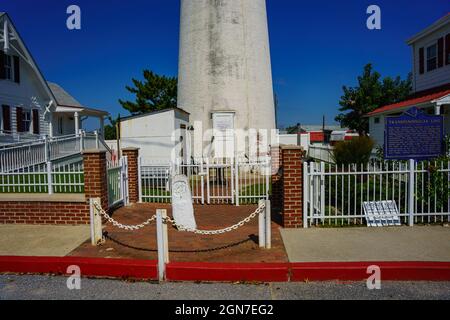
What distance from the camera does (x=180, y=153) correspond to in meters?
15.3

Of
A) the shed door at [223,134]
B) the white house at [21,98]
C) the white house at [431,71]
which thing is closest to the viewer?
the white house at [431,71]

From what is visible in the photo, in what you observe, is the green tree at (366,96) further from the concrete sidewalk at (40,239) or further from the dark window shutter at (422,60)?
the concrete sidewalk at (40,239)

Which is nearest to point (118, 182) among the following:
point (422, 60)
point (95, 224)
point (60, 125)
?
point (95, 224)

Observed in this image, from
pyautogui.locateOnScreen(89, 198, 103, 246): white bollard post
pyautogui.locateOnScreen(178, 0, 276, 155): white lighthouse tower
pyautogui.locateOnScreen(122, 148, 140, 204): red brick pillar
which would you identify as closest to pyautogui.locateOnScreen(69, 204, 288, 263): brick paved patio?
pyautogui.locateOnScreen(89, 198, 103, 246): white bollard post

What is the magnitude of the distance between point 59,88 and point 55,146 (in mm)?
13272

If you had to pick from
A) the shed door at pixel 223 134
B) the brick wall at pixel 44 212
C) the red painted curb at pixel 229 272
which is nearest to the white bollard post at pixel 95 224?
the brick wall at pixel 44 212

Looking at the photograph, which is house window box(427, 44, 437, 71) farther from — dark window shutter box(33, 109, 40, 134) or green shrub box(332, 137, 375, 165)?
dark window shutter box(33, 109, 40, 134)

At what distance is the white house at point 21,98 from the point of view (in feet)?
57.8

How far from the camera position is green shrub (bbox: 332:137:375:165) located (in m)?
11.1

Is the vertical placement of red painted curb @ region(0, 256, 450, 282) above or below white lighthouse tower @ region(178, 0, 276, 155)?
below

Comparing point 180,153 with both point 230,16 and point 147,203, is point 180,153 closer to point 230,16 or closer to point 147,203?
Result: point 147,203

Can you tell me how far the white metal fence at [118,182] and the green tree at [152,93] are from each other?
94.8ft

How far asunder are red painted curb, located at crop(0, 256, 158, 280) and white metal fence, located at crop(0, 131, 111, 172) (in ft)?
20.2

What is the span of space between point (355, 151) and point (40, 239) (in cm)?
882
